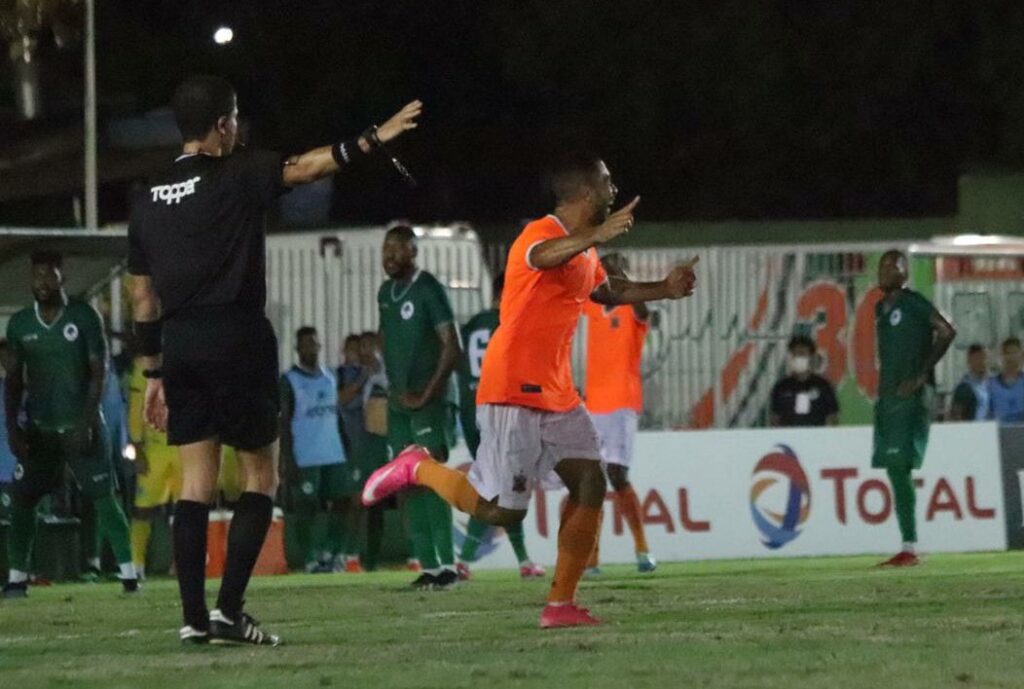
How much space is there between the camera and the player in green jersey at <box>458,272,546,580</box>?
695 inches

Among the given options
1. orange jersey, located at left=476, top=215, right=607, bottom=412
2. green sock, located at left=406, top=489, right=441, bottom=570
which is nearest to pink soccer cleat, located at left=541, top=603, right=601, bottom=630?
orange jersey, located at left=476, top=215, right=607, bottom=412

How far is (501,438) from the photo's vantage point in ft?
38.7

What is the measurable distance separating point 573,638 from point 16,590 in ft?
21.7

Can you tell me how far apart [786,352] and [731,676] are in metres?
16.1

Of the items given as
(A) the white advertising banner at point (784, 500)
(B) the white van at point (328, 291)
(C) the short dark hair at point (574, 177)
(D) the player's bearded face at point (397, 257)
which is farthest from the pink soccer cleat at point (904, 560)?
(B) the white van at point (328, 291)

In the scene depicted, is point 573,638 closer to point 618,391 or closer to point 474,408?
point 618,391

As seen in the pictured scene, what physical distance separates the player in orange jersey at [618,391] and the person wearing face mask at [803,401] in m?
5.17

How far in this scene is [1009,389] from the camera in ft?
78.4

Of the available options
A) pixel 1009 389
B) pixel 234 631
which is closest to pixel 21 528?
pixel 234 631

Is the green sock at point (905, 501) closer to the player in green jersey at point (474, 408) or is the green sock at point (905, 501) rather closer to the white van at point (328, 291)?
the player in green jersey at point (474, 408)

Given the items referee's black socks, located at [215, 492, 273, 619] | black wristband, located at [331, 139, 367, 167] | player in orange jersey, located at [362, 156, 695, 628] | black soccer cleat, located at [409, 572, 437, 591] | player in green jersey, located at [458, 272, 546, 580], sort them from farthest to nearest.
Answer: player in green jersey, located at [458, 272, 546, 580] → black soccer cleat, located at [409, 572, 437, 591] → player in orange jersey, located at [362, 156, 695, 628] → referee's black socks, located at [215, 492, 273, 619] → black wristband, located at [331, 139, 367, 167]

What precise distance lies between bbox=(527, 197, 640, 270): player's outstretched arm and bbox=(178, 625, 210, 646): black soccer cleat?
2202mm

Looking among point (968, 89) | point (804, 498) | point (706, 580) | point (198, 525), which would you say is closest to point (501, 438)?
point (198, 525)

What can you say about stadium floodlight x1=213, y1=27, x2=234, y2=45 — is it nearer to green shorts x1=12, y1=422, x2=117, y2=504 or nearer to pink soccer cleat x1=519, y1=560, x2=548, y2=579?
pink soccer cleat x1=519, y1=560, x2=548, y2=579
